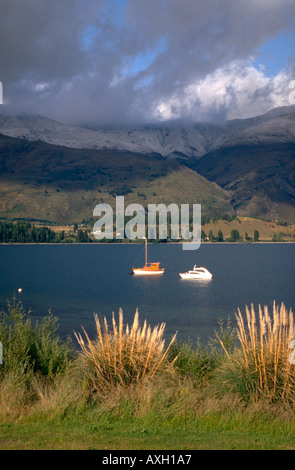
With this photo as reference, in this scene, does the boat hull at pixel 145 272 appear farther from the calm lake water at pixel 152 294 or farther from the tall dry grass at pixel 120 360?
the tall dry grass at pixel 120 360

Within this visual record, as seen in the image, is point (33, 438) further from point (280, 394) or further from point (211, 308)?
point (211, 308)

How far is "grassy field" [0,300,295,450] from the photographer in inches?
408

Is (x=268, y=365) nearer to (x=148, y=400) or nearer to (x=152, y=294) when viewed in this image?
(x=148, y=400)

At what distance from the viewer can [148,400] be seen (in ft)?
39.8

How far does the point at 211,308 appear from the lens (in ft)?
201

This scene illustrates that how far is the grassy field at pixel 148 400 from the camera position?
10.4 meters

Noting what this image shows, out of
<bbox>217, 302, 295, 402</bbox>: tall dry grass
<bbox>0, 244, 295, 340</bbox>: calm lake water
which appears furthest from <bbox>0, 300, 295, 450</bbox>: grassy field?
<bbox>0, 244, 295, 340</bbox>: calm lake water

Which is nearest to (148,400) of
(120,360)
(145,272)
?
(120,360)

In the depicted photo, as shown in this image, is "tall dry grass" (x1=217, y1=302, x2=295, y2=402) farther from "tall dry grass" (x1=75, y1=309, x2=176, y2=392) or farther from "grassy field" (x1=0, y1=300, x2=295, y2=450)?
"tall dry grass" (x1=75, y1=309, x2=176, y2=392)

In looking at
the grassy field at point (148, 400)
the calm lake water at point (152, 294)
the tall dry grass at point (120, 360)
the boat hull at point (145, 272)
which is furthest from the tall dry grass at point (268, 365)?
the boat hull at point (145, 272)

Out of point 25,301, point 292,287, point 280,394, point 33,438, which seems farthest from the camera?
point 292,287

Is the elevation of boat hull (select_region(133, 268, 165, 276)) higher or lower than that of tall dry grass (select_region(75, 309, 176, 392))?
lower
